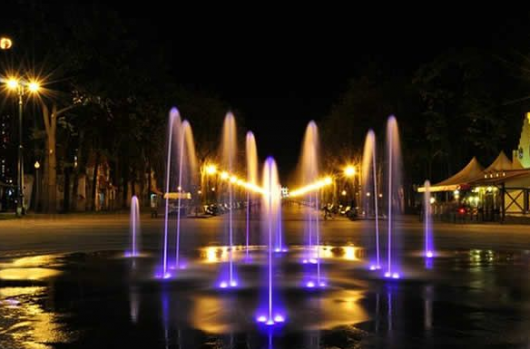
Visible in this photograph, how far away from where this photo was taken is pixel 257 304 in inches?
450

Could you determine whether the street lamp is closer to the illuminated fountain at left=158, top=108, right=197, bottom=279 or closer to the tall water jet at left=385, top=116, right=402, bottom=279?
the illuminated fountain at left=158, top=108, right=197, bottom=279

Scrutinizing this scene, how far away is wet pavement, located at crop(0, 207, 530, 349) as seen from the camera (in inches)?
347

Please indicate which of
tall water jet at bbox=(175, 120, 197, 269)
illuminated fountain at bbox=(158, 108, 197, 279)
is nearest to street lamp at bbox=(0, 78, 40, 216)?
illuminated fountain at bbox=(158, 108, 197, 279)

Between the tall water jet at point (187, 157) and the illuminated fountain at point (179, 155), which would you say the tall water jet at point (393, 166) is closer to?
the illuminated fountain at point (179, 155)

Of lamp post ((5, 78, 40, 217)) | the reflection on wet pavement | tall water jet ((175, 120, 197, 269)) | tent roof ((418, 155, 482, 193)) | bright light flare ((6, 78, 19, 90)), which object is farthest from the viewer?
tall water jet ((175, 120, 197, 269))

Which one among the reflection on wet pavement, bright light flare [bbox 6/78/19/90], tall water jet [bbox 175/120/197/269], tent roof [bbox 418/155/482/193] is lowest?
the reflection on wet pavement

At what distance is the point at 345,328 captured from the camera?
9461 millimetres

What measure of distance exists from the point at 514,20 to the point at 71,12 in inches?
1434

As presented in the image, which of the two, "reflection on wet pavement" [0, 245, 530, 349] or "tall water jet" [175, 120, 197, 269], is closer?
"reflection on wet pavement" [0, 245, 530, 349]

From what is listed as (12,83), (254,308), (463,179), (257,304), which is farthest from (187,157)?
(254,308)

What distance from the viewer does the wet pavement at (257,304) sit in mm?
8812

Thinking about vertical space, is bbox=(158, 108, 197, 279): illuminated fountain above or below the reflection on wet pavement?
above

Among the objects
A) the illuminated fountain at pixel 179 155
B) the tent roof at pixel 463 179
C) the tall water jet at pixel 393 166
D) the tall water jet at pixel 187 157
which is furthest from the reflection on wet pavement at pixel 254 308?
the tall water jet at pixel 187 157

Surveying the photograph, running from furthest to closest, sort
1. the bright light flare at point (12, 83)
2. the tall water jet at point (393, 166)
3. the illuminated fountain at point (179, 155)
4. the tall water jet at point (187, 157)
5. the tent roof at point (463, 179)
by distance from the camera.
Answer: the tall water jet at point (187, 157) < the illuminated fountain at point (179, 155) < the tent roof at point (463, 179) < the bright light flare at point (12, 83) < the tall water jet at point (393, 166)
